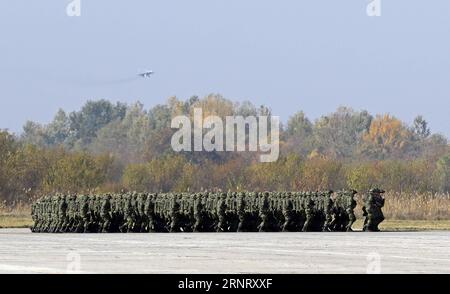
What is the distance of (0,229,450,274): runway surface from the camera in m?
20.2

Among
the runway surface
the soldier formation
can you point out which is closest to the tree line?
the soldier formation

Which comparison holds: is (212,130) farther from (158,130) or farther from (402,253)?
(402,253)

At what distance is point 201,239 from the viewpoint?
1230 inches

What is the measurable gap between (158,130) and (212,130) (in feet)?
14.7

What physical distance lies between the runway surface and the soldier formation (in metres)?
4.40

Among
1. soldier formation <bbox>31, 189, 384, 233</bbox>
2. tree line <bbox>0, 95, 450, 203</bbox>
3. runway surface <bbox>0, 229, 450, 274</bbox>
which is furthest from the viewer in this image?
tree line <bbox>0, 95, 450, 203</bbox>

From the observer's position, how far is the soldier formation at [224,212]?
37.2 m

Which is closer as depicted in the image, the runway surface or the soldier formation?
the runway surface

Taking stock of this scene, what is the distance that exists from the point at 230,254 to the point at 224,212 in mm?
13751

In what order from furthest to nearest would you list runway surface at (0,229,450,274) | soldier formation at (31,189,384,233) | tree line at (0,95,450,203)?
tree line at (0,95,450,203)
soldier formation at (31,189,384,233)
runway surface at (0,229,450,274)

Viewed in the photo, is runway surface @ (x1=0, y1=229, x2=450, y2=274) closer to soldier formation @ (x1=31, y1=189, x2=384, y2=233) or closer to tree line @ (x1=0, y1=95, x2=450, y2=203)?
soldier formation @ (x1=31, y1=189, x2=384, y2=233)

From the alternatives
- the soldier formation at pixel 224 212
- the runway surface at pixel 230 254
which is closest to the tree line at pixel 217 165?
the soldier formation at pixel 224 212
